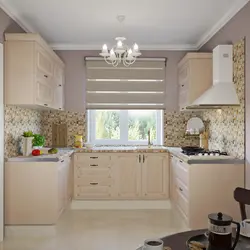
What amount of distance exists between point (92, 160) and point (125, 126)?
1.08 meters

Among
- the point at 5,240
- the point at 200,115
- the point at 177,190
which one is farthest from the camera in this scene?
the point at 200,115

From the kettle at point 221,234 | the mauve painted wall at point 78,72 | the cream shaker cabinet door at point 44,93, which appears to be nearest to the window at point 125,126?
the mauve painted wall at point 78,72

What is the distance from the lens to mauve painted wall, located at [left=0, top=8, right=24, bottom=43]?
3713 mm

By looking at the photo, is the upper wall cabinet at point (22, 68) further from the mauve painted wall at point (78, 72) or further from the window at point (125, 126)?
the window at point (125, 126)

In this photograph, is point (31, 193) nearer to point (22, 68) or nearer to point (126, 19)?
point (22, 68)

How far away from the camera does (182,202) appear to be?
4.22 meters

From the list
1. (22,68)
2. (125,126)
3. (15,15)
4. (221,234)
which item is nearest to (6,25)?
(15,15)

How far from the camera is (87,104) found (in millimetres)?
5656

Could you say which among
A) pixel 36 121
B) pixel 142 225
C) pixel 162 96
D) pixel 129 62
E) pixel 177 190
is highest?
pixel 129 62

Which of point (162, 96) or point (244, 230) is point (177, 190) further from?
point (244, 230)

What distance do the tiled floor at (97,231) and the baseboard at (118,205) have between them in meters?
0.13

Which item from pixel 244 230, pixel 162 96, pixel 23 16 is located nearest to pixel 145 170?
pixel 162 96

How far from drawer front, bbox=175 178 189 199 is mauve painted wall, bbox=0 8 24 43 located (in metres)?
2.70

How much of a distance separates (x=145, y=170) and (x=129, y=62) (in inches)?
72.2
